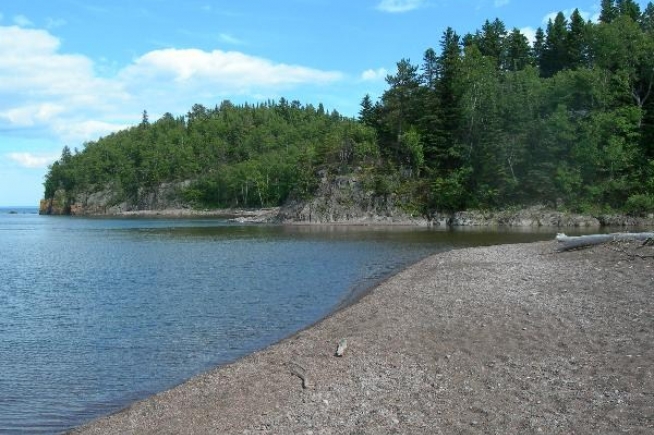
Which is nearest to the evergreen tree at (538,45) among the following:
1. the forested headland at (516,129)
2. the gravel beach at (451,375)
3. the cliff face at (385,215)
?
the forested headland at (516,129)

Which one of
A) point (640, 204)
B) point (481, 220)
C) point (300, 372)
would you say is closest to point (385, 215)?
point (481, 220)

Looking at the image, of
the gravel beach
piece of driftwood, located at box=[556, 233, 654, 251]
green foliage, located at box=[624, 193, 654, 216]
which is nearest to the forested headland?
green foliage, located at box=[624, 193, 654, 216]

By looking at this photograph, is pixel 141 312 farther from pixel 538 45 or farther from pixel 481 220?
pixel 538 45

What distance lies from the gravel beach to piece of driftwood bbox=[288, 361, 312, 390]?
0.06 m

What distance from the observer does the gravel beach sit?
32.8 feet

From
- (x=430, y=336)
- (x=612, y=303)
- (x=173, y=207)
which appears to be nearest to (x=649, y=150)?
(x=612, y=303)

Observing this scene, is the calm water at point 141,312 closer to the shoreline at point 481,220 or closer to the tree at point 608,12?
the shoreline at point 481,220

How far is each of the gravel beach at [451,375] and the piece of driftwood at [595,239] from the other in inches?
273

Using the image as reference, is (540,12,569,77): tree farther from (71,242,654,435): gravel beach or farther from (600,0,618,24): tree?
(71,242,654,435): gravel beach

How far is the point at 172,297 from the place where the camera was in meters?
30.0

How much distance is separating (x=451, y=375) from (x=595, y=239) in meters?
19.8

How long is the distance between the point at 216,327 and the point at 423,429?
14.6 metres

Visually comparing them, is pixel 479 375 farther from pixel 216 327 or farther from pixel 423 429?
pixel 216 327

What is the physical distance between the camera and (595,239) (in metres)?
28.4
